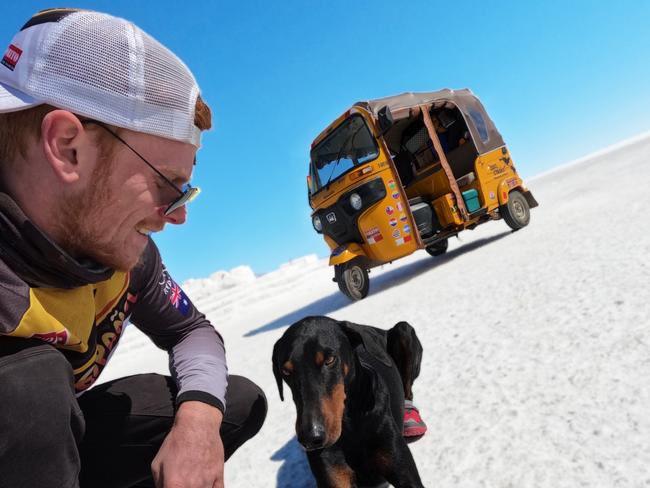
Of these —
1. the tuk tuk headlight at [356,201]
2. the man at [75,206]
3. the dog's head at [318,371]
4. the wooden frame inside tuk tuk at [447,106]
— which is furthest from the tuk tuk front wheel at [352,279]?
the man at [75,206]

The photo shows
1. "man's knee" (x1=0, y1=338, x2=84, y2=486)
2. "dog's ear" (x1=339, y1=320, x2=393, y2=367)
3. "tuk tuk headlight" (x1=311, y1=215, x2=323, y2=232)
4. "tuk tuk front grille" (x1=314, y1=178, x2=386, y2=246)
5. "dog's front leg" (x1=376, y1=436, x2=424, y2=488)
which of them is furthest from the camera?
"tuk tuk headlight" (x1=311, y1=215, x2=323, y2=232)

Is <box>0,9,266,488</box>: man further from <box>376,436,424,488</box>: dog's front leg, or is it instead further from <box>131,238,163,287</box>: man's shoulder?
<box>376,436,424,488</box>: dog's front leg

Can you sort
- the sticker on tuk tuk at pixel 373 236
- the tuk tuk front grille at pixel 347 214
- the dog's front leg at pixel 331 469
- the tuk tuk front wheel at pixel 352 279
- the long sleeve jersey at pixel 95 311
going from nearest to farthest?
the long sleeve jersey at pixel 95 311, the dog's front leg at pixel 331 469, the tuk tuk front grille at pixel 347 214, the sticker on tuk tuk at pixel 373 236, the tuk tuk front wheel at pixel 352 279

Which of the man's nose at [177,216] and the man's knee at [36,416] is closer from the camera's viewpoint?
the man's knee at [36,416]

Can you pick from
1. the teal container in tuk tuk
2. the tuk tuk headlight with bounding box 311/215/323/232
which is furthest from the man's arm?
the teal container in tuk tuk

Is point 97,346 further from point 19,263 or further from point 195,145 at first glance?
point 195,145

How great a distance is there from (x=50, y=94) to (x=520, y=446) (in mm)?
2278

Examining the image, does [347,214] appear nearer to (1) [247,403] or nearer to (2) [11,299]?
(1) [247,403]

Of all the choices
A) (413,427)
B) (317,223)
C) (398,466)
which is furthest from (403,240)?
(398,466)

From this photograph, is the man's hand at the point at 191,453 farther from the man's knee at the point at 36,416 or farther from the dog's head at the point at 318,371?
the dog's head at the point at 318,371

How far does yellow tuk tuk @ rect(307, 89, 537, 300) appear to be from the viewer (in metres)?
6.30

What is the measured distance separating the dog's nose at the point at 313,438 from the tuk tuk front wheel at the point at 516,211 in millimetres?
6945

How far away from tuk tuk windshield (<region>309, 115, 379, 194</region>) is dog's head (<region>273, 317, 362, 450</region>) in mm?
4336

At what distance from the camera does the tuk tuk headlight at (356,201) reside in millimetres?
6281
